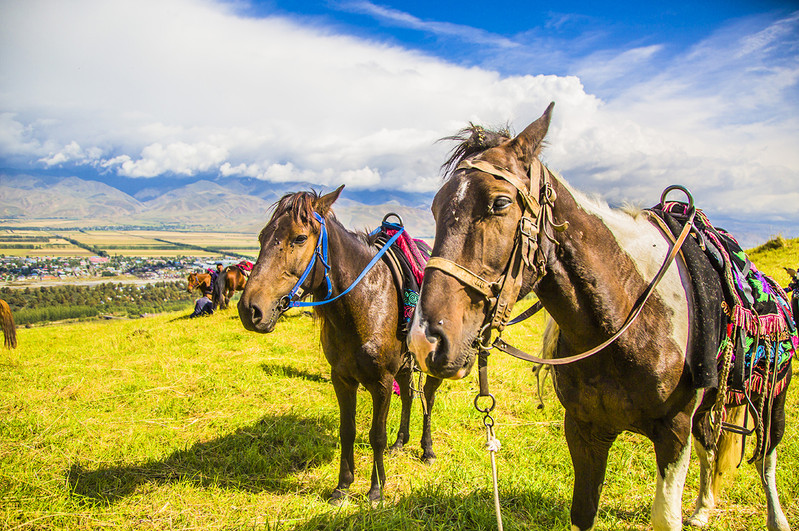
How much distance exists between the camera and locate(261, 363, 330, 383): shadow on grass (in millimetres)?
6637

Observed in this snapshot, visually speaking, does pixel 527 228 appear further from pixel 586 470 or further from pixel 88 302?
pixel 88 302

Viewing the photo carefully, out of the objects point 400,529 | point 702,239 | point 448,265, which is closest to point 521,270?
point 448,265

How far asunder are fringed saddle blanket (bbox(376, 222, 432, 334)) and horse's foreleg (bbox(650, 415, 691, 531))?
6.53 feet

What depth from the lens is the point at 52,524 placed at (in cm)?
296

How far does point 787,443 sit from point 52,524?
6.74 m

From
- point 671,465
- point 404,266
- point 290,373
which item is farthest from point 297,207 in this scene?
point 290,373

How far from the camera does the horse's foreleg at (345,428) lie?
3611 mm

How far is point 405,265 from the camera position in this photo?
4.04 meters

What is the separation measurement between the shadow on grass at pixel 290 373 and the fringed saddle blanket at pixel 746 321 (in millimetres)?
5653

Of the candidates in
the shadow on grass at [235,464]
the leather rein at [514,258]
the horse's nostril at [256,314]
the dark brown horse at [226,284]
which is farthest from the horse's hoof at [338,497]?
the dark brown horse at [226,284]

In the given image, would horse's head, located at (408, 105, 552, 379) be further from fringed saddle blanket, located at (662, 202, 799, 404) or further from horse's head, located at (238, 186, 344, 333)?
horse's head, located at (238, 186, 344, 333)

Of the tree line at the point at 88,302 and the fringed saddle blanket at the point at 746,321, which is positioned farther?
the tree line at the point at 88,302

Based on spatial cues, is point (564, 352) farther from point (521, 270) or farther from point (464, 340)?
point (464, 340)

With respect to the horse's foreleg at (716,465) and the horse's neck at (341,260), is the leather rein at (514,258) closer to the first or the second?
the horse's neck at (341,260)
